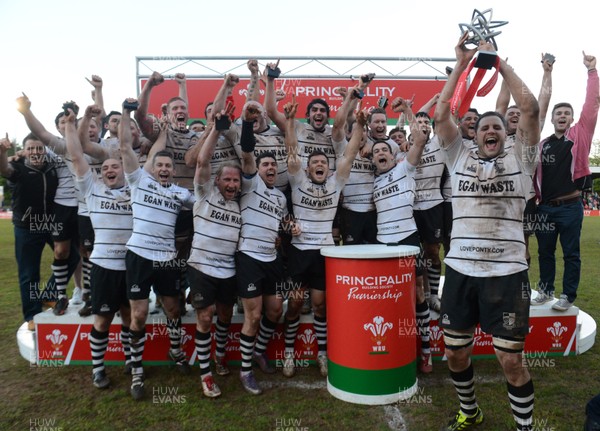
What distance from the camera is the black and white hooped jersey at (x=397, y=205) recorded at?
4773mm

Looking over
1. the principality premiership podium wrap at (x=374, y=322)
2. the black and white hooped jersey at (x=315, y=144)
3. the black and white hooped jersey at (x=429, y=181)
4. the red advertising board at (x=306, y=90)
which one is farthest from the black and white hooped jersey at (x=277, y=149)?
the red advertising board at (x=306, y=90)

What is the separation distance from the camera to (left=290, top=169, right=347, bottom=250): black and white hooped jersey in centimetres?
465

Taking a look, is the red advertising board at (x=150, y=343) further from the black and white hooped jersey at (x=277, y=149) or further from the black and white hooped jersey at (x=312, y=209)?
the black and white hooped jersey at (x=277, y=149)

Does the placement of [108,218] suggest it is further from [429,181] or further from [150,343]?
[429,181]

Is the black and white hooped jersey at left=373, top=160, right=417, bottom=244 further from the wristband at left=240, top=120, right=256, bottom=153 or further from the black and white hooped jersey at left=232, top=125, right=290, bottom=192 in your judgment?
the wristband at left=240, top=120, right=256, bottom=153

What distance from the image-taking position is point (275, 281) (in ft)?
14.8

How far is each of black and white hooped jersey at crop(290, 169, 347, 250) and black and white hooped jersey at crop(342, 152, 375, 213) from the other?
494 millimetres

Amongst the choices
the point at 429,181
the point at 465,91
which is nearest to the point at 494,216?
the point at 465,91

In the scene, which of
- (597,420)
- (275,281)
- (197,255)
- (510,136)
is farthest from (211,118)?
(597,420)

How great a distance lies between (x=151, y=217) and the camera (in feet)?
14.1

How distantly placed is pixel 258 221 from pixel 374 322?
160 centimetres

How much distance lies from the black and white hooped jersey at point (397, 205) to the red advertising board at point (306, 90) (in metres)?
8.42

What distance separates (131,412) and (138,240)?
5.47ft

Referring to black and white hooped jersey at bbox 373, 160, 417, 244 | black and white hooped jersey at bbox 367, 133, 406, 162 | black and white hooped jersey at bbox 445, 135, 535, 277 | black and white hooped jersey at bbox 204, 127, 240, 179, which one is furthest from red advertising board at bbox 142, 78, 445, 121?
black and white hooped jersey at bbox 445, 135, 535, 277
